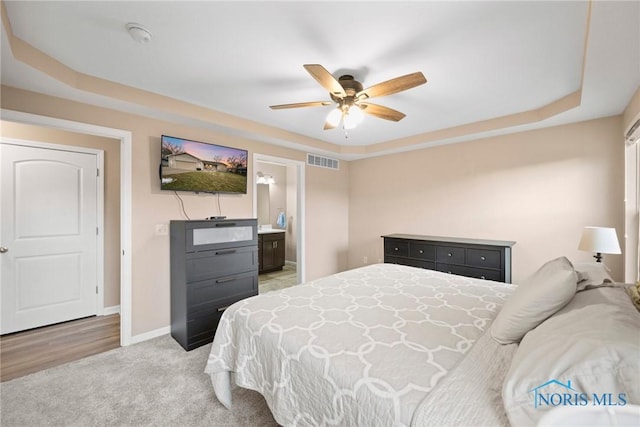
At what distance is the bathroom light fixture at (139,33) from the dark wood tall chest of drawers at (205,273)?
5.06ft

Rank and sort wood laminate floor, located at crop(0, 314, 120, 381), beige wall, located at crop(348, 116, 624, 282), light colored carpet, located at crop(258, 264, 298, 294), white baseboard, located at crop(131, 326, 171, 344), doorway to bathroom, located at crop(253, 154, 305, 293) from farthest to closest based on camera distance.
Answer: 1. doorway to bathroom, located at crop(253, 154, 305, 293)
2. light colored carpet, located at crop(258, 264, 298, 294)
3. beige wall, located at crop(348, 116, 624, 282)
4. white baseboard, located at crop(131, 326, 171, 344)
5. wood laminate floor, located at crop(0, 314, 120, 381)

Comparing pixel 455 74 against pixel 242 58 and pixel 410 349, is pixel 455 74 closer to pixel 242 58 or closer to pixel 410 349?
pixel 242 58

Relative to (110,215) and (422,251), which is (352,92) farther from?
(110,215)

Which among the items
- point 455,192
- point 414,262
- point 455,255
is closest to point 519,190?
point 455,192

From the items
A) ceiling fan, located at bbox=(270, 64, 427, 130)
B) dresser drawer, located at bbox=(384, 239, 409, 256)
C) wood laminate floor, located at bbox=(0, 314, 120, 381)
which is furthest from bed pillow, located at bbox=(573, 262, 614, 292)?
wood laminate floor, located at bbox=(0, 314, 120, 381)

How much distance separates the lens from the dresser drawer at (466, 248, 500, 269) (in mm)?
3162

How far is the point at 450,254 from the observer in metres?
3.50

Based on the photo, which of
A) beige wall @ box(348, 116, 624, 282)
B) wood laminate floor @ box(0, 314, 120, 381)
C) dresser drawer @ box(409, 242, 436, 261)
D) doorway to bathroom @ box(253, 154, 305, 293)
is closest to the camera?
wood laminate floor @ box(0, 314, 120, 381)

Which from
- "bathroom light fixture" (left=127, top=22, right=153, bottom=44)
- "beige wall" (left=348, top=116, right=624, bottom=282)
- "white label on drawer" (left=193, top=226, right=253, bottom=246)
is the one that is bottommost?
"white label on drawer" (left=193, top=226, right=253, bottom=246)

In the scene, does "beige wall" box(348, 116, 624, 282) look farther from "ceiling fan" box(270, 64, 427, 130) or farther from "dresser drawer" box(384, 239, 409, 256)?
"ceiling fan" box(270, 64, 427, 130)

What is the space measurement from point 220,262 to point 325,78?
210cm

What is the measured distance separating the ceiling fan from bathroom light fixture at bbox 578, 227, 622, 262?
1.94 metres

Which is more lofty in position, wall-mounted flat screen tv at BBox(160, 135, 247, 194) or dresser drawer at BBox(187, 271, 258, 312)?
wall-mounted flat screen tv at BBox(160, 135, 247, 194)

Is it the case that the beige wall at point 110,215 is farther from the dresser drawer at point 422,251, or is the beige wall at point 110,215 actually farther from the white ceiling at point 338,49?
the dresser drawer at point 422,251
